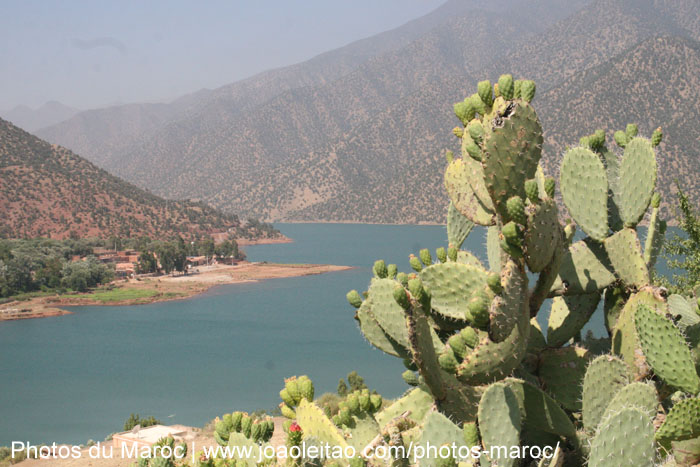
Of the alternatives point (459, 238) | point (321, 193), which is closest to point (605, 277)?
point (459, 238)

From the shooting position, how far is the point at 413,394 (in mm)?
3602

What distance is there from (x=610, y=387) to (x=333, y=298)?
44.5 meters

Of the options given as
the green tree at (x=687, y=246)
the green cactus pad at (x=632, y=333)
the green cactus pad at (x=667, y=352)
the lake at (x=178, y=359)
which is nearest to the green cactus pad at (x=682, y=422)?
the green cactus pad at (x=667, y=352)

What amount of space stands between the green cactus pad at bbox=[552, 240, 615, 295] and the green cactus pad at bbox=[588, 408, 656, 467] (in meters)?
1.20

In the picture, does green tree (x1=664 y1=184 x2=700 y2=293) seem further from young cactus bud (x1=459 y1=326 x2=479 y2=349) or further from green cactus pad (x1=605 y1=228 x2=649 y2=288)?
young cactus bud (x1=459 y1=326 x2=479 y2=349)

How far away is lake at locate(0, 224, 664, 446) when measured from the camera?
22.8 m

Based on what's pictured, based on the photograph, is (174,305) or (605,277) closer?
(605,277)

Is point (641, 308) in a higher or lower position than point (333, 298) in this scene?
higher

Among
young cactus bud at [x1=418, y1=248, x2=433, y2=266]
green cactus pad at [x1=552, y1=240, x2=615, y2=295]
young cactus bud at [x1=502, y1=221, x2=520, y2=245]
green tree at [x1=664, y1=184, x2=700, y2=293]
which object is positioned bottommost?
green tree at [x1=664, y1=184, x2=700, y2=293]

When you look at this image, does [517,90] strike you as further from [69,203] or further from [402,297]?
[69,203]

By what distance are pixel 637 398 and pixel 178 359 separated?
30.6m

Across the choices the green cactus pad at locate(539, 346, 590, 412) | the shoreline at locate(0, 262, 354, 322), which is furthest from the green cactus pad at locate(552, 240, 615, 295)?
the shoreline at locate(0, 262, 354, 322)

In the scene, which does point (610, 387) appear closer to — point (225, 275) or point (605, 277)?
point (605, 277)

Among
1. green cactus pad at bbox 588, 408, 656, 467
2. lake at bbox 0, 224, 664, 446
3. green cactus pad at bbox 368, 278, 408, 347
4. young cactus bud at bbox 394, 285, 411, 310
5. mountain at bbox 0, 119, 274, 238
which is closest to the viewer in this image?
green cactus pad at bbox 588, 408, 656, 467
